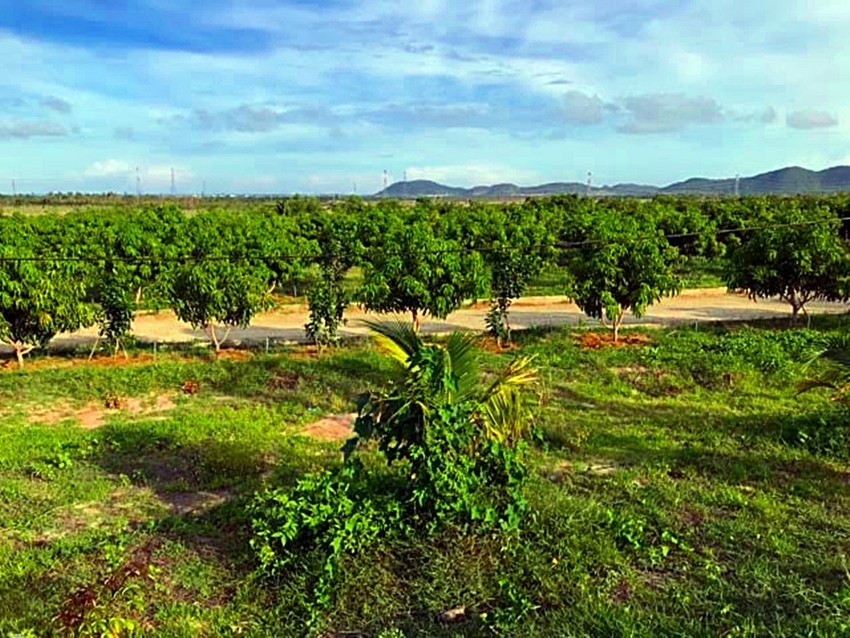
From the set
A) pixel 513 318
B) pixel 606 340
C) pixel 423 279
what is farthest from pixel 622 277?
pixel 513 318

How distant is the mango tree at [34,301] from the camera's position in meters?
13.3

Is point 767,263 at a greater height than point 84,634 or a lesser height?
greater

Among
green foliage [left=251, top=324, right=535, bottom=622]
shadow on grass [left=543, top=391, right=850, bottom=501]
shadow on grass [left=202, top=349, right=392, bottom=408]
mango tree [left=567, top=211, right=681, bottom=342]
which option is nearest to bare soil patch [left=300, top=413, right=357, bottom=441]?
shadow on grass [left=202, top=349, right=392, bottom=408]

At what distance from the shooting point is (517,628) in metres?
5.04

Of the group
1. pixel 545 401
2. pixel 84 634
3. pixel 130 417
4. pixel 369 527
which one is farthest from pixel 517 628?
pixel 130 417

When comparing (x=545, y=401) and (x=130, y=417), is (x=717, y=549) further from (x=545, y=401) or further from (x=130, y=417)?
(x=130, y=417)

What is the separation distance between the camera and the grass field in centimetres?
537

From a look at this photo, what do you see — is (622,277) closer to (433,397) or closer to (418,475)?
(433,397)

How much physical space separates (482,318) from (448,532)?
1489 cm

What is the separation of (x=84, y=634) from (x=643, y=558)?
414cm

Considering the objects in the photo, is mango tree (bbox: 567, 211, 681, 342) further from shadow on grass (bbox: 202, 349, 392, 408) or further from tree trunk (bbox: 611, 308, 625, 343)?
shadow on grass (bbox: 202, 349, 392, 408)

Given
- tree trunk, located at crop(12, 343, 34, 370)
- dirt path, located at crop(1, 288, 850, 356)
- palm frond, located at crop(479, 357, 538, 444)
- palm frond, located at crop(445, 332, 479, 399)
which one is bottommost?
dirt path, located at crop(1, 288, 850, 356)

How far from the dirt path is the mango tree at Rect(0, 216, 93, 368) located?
2724 mm

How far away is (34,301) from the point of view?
13391mm
